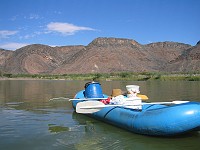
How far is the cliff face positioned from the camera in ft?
405

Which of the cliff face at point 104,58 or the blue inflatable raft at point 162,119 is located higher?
the cliff face at point 104,58

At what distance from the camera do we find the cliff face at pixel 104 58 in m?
123

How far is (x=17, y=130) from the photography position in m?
10.3

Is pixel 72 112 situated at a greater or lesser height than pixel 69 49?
lesser

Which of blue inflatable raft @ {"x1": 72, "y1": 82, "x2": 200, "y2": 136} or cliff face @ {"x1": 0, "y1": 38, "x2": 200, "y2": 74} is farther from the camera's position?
cliff face @ {"x1": 0, "y1": 38, "x2": 200, "y2": 74}

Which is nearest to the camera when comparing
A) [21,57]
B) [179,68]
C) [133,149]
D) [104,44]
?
[133,149]

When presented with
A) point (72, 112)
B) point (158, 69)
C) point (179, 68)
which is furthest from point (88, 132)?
point (158, 69)

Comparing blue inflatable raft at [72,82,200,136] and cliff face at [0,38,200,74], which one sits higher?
cliff face at [0,38,200,74]

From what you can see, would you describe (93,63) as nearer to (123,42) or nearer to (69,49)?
(123,42)

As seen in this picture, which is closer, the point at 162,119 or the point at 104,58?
the point at 162,119

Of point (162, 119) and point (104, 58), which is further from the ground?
point (104, 58)

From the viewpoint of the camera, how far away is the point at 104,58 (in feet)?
436

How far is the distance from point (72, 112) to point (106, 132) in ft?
16.1

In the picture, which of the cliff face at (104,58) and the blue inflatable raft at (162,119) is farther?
the cliff face at (104,58)
